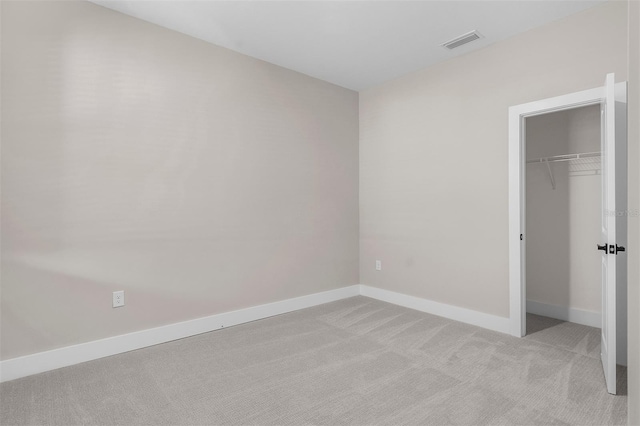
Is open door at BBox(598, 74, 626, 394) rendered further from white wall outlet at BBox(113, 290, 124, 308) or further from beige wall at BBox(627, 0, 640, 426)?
white wall outlet at BBox(113, 290, 124, 308)

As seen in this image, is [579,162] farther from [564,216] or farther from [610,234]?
[610,234]

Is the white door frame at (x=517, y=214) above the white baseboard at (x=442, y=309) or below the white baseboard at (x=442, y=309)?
above


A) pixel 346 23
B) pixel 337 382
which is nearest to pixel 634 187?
pixel 337 382

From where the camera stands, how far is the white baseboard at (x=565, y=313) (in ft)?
10.3

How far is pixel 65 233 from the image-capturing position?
8.01 feet

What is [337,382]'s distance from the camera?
7.17 ft

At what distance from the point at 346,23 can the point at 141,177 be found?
6.92 ft

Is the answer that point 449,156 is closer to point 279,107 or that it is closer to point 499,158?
Answer: point 499,158

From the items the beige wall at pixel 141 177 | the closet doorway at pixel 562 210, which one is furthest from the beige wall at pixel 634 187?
the beige wall at pixel 141 177

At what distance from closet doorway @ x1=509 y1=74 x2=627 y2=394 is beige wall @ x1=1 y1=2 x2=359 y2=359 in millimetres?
2045

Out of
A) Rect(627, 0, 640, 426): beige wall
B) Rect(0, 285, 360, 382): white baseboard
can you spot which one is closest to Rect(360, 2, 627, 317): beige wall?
Rect(0, 285, 360, 382): white baseboard

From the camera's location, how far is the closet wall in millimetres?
3174

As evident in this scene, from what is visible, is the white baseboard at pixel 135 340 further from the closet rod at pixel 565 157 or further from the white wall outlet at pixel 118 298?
the closet rod at pixel 565 157

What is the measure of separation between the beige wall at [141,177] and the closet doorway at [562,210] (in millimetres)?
2045
